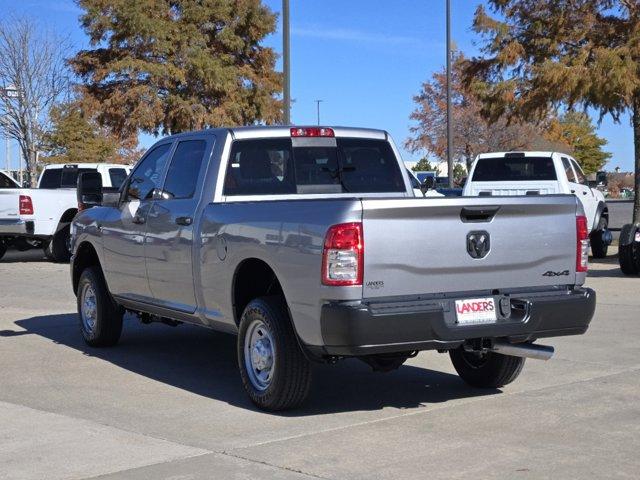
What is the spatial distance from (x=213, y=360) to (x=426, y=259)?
11.6ft

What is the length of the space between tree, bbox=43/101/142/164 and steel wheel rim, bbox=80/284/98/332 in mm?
29222

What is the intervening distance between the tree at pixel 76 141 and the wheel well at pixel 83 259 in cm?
2878

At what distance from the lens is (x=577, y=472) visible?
220 inches

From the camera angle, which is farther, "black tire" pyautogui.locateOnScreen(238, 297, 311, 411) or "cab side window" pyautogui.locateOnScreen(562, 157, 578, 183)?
"cab side window" pyautogui.locateOnScreen(562, 157, 578, 183)

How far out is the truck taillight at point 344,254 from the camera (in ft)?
20.7

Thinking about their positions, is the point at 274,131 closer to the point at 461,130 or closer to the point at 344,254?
the point at 344,254

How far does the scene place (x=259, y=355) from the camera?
285 inches

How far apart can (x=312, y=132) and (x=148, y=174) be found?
164 cm

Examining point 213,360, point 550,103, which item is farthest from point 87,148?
point 213,360

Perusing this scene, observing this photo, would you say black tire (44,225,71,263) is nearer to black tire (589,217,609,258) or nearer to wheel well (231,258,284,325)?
black tire (589,217,609,258)

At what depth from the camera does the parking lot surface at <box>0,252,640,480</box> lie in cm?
582

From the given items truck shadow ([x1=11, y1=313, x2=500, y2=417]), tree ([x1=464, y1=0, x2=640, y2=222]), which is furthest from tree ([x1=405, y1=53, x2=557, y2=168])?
truck shadow ([x1=11, y1=313, x2=500, y2=417])

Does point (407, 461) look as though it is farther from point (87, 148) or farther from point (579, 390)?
point (87, 148)

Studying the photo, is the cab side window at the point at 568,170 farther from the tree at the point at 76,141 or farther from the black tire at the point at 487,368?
the tree at the point at 76,141
